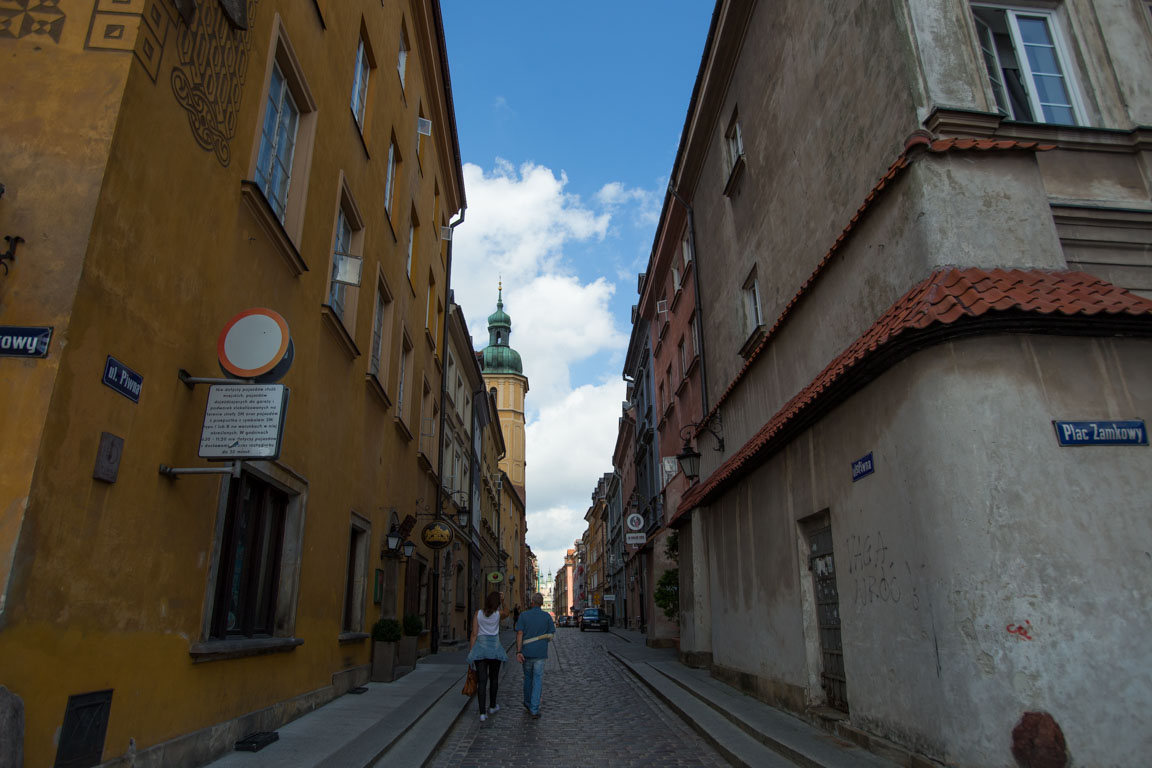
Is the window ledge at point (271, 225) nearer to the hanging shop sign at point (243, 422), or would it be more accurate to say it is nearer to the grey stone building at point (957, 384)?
the hanging shop sign at point (243, 422)

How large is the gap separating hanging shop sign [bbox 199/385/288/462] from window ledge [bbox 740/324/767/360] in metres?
8.45

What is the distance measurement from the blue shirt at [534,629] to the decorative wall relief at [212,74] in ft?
23.8

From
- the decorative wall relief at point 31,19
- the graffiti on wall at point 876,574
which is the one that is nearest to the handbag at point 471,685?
the graffiti on wall at point 876,574

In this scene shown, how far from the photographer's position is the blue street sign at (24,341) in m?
4.29

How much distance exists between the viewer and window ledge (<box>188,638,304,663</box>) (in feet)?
19.8

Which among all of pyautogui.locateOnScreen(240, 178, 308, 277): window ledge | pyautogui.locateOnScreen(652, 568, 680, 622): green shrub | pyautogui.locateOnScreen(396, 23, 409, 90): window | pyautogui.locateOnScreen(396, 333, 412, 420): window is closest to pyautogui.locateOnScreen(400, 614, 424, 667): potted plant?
pyautogui.locateOnScreen(396, 333, 412, 420): window

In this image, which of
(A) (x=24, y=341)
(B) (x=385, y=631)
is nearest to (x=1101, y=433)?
(A) (x=24, y=341)

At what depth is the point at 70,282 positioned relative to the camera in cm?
446

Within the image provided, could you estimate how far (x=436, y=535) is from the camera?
17.5 metres

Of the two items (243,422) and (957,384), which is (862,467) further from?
(243,422)

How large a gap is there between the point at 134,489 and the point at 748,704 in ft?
27.5

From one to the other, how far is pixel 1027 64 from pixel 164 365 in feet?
30.7

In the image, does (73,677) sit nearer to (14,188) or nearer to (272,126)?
(14,188)

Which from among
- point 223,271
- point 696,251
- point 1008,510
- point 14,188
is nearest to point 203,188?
point 223,271
